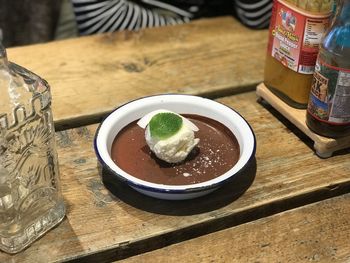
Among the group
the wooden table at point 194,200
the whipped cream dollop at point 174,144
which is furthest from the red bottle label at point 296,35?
the whipped cream dollop at point 174,144

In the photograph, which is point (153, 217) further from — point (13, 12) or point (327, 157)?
point (13, 12)

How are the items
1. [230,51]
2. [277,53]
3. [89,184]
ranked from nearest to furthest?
[89,184], [277,53], [230,51]

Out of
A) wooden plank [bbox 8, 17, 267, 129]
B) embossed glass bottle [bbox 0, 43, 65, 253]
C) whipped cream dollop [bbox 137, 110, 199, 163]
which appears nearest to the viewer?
embossed glass bottle [bbox 0, 43, 65, 253]

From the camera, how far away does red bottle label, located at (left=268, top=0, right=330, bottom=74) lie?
2.64 ft

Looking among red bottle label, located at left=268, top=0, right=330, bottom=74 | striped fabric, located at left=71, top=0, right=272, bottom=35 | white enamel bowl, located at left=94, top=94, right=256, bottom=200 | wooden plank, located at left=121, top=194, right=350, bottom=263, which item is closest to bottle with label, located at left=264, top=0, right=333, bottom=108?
red bottle label, located at left=268, top=0, right=330, bottom=74

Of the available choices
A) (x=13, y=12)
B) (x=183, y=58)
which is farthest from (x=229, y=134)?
(x=13, y=12)

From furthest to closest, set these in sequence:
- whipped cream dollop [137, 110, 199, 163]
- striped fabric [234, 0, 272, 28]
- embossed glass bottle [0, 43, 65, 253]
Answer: striped fabric [234, 0, 272, 28], whipped cream dollop [137, 110, 199, 163], embossed glass bottle [0, 43, 65, 253]

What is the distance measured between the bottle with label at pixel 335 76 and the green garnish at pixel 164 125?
0.22 m

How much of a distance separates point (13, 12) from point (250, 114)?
2.89 ft

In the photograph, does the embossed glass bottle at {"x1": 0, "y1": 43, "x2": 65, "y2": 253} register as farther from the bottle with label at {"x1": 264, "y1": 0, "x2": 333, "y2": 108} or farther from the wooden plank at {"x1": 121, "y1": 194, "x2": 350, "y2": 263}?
the bottle with label at {"x1": 264, "y1": 0, "x2": 333, "y2": 108}

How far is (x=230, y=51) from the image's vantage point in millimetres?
1147

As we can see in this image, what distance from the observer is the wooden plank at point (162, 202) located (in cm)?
68

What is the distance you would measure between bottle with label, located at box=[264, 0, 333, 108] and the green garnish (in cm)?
23

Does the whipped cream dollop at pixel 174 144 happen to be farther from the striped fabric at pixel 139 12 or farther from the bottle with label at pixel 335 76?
the striped fabric at pixel 139 12
